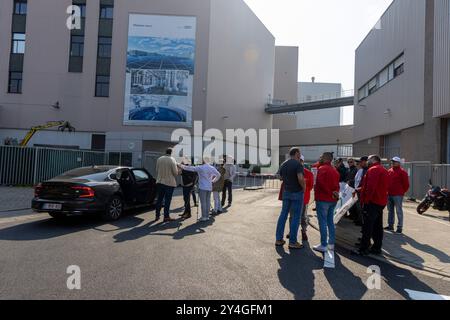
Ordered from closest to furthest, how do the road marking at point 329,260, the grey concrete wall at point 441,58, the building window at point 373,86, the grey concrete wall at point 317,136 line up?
the road marking at point 329,260, the grey concrete wall at point 441,58, the building window at point 373,86, the grey concrete wall at point 317,136

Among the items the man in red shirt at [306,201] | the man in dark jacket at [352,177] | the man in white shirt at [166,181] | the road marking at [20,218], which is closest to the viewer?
the man in red shirt at [306,201]

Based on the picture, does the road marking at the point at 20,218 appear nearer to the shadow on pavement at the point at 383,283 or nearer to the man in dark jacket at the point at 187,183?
the man in dark jacket at the point at 187,183

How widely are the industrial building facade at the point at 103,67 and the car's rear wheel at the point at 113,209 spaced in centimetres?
2223

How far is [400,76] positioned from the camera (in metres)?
19.6

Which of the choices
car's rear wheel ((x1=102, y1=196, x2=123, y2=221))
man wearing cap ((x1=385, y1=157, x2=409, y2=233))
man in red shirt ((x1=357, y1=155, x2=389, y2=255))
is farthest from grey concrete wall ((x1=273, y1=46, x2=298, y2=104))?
man in red shirt ((x1=357, y1=155, x2=389, y2=255))

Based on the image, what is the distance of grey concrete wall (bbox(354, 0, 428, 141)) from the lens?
17.2 m

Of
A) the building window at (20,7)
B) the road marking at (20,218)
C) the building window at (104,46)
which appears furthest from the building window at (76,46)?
the road marking at (20,218)

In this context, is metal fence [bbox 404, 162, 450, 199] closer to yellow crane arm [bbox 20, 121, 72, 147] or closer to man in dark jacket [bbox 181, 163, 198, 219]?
man in dark jacket [bbox 181, 163, 198, 219]

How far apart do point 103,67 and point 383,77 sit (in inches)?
936

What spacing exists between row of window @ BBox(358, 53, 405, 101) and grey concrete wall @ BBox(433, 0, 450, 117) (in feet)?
12.9

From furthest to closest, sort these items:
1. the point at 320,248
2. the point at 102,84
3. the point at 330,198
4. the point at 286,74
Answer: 1. the point at 286,74
2. the point at 102,84
3. the point at 320,248
4. the point at 330,198

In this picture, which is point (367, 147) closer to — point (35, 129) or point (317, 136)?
point (317, 136)

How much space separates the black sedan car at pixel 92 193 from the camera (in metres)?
7.71

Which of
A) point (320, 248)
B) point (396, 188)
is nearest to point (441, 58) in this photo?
point (396, 188)
